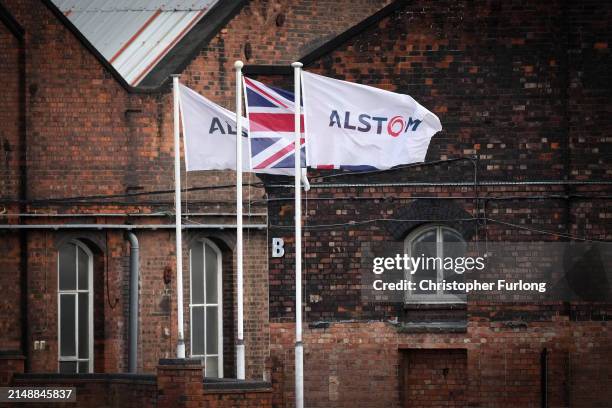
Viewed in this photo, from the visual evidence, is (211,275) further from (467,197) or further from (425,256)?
(467,197)

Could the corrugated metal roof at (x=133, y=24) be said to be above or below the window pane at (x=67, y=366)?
above

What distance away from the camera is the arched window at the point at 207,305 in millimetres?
36625

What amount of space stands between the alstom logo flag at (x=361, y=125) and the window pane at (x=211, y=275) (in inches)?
293

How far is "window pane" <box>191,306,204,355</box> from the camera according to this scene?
36.6 meters

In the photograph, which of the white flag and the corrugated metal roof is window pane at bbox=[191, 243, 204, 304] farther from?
the white flag

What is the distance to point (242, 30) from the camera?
37.6m

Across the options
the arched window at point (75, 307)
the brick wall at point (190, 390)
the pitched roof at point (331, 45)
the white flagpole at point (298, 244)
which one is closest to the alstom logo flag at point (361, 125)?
the white flagpole at point (298, 244)

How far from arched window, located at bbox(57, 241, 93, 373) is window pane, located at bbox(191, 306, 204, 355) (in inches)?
79.4

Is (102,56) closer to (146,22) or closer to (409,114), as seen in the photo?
(146,22)

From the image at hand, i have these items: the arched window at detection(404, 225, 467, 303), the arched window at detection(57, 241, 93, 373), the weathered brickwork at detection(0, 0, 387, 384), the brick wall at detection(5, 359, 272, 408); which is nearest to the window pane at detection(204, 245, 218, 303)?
the weathered brickwork at detection(0, 0, 387, 384)

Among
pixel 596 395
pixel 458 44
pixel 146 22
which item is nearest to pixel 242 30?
pixel 146 22

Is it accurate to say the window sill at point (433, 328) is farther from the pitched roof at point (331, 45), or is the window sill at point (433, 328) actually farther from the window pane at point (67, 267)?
the window pane at point (67, 267)

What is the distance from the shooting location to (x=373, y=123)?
30125 mm

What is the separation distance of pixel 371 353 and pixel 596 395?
3.98 meters
